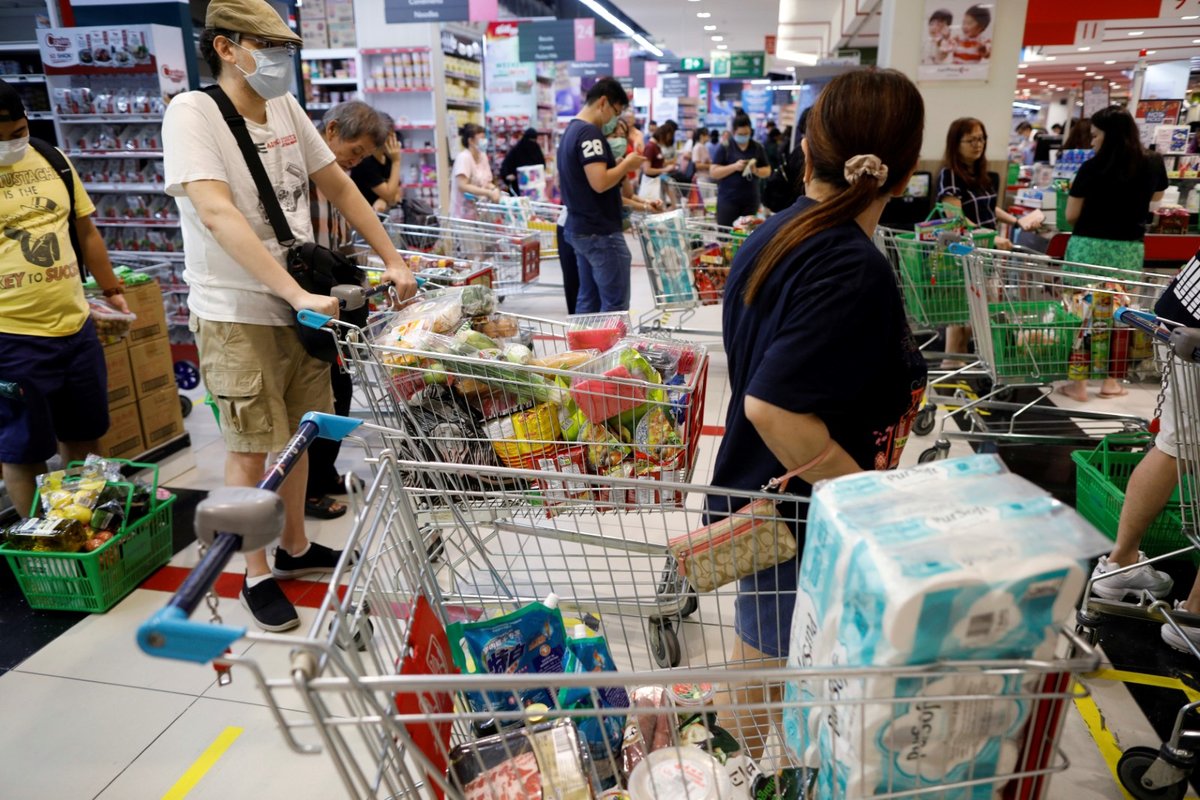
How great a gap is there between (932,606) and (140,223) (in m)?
7.21

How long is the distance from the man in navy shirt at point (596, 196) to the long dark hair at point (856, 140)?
11.0 ft

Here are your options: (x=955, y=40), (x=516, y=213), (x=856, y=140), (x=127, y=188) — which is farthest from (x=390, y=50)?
(x=856, y=140)

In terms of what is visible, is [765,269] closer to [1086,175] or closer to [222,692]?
[222,692]

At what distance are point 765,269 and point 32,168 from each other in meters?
2.97

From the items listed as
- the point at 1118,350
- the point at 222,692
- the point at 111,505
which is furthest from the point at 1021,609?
the point at 1118,350

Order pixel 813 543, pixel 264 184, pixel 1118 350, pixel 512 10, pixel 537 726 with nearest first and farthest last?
pixel 813 543 → pixel 537 726 → pixel 264 184 → pixel 1118 350 → pixel 512 10

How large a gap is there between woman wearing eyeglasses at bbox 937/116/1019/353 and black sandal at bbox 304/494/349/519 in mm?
4003

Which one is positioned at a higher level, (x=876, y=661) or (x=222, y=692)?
(x=876, y=661)

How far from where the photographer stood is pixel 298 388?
2.92 metres

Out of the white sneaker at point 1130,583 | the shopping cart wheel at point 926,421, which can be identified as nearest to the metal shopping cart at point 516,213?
the shopping cart wheel at point 926,421

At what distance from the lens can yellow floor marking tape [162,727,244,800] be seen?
7.23ft

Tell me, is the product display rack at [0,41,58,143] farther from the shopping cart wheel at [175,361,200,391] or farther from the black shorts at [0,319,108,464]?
the black shorts at [0,319,108,464]

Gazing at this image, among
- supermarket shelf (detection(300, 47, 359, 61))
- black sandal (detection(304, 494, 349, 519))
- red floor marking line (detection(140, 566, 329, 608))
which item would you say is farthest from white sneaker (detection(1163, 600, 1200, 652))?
supermarket shelf (detection(300, 47, 359, 61))

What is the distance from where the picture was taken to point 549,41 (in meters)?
12.2
